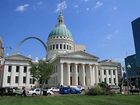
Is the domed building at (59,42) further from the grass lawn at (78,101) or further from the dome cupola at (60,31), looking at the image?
the grass lawn at (78,101)

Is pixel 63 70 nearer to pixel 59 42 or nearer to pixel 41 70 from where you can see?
pixel 59 42

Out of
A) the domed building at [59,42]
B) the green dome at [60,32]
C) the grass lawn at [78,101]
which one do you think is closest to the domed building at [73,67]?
the domed building at [59,42]

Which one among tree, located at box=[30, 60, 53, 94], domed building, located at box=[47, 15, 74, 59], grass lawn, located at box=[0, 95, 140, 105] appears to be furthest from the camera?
domed building, located at box=[47, 15, 74, 59]

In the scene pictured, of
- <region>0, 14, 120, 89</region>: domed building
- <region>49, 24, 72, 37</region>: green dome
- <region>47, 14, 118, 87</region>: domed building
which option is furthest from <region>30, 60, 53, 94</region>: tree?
<region>49, 24, 72, 37</region>: green dome

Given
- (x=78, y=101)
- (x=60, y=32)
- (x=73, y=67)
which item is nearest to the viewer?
(x=78, y=101)

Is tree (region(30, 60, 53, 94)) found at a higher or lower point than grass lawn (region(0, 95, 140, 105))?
higher

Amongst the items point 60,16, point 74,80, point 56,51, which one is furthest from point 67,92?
point 60,16

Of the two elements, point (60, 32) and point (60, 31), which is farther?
point (60, 31)

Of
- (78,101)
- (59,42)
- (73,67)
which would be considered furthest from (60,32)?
(78,101)

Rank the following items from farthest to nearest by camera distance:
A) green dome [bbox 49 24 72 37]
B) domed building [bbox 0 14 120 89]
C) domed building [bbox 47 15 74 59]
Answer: green dome [bbox 49 24 72 37] → domed building [bbox 47 15 74 59] → domed building [bbox 0 14 120 89]

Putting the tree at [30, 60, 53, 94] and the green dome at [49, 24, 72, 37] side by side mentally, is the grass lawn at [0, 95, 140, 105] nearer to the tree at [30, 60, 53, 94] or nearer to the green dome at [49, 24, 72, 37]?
the tree at [30, 60, 53, 94]

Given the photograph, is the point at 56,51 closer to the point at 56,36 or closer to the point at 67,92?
the point at 56,36

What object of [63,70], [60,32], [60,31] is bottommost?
[63,70]

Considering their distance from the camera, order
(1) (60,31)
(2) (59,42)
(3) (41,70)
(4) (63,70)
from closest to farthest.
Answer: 1. (3) (41,70)
2. (4) (63,70)
3. (2) (59,42)
4. (1) (60,31)
